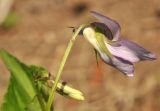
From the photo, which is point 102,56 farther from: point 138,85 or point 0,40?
point 0,40

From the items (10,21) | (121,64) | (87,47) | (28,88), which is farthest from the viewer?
(10,21)

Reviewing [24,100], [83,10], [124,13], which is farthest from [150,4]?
[24,100]

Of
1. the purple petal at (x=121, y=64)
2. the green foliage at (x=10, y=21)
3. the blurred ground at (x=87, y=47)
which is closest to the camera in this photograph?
the purple petal at (x=121, y=64)

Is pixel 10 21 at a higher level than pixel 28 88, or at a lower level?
higher

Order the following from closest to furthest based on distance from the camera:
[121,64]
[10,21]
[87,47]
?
[121,64]
[87,47]
[10,21]

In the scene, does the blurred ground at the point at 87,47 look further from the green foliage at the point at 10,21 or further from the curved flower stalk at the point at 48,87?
the curved flower stalk at the point at 48,87

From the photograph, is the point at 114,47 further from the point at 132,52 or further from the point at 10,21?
the point at 10,21

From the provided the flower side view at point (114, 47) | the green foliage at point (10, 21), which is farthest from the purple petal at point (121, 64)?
the green foliage at point (10, 21)

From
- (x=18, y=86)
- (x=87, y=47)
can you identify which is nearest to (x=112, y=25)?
(x=18, y=86)
